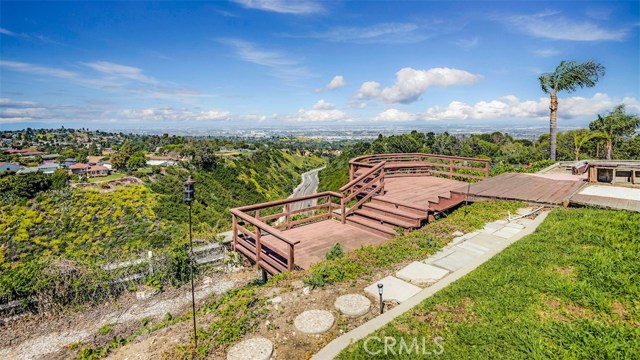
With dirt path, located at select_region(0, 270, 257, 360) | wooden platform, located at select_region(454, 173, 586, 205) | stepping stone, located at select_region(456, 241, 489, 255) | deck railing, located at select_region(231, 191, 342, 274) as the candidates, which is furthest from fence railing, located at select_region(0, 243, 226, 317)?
wooden platform, located at select_region(454, 173, 586, 205)

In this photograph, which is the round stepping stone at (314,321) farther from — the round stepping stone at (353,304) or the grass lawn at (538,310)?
the grass lawn at (538,310)

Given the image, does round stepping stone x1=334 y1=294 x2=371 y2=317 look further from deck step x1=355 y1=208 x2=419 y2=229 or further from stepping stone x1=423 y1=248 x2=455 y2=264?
deck step x1=355 y1=208 x2=419 y2=229

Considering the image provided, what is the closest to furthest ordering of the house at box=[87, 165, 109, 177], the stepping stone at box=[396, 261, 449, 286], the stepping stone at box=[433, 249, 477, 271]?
the stepping stone at box=[396, 261, 449, 286]
the stepping stone at box=[433, 249, 477, 271]
the house at box=[87, 165, 109, 177]

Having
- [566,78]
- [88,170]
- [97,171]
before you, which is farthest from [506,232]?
[88,170]

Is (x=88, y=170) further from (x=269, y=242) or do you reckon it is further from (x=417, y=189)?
(x=417, y=189)

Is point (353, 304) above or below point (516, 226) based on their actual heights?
below

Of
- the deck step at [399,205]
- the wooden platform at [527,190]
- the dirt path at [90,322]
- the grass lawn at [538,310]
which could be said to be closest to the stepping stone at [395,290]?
the grass lawn at [538,310]

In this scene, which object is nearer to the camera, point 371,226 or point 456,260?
point 456,260

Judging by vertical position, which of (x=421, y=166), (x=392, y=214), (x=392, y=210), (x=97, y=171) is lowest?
(x=97, y=171)
